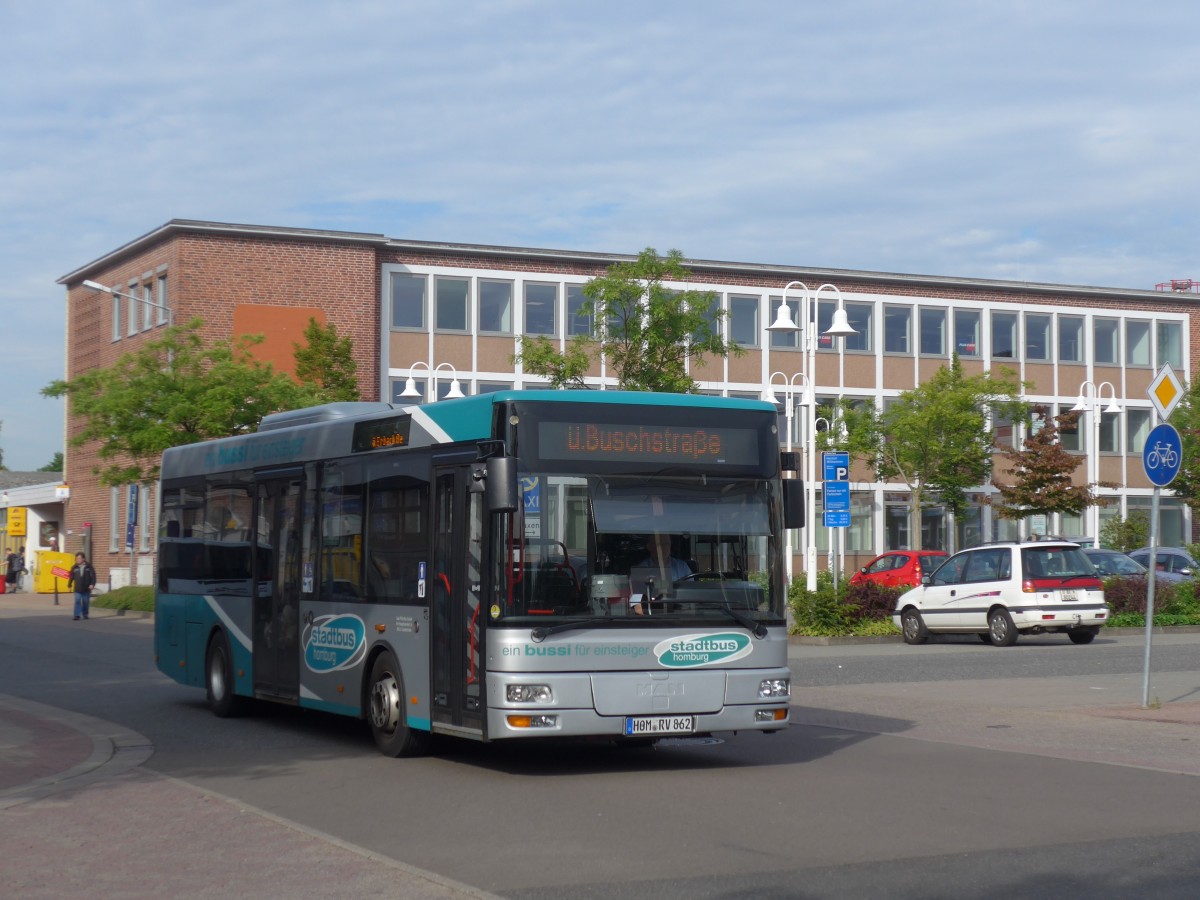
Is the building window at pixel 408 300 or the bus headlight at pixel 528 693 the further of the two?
the building window at pixel 408 300

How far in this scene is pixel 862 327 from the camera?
201 feet

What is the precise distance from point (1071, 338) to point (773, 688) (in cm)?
5604

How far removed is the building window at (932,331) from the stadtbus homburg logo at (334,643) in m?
50.2

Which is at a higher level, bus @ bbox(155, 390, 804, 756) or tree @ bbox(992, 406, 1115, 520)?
tree @ bbox(992, 406, 1115, 520)

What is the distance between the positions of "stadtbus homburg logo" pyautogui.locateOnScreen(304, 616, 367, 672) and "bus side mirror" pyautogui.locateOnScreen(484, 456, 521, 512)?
2.78 m

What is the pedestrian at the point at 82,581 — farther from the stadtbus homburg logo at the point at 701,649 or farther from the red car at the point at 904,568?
the stadtbus homburg logo at the point at 701,649

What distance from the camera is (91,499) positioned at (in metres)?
60.9

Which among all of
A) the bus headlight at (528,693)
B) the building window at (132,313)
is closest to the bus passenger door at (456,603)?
the bus headlight at (528,693)

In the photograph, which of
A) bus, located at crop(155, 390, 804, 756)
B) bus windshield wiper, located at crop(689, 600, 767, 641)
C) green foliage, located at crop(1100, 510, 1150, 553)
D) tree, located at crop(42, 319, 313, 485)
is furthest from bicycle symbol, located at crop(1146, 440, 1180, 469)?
green foliage, located at crop(1100, 510, 1150, 553)

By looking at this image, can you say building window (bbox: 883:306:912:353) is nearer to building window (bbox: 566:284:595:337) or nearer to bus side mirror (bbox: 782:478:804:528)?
building window (bbox: 566:284:595:337)

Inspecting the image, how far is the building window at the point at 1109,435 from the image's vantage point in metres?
64.9

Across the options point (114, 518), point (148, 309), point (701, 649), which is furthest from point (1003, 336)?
point (701, 649)

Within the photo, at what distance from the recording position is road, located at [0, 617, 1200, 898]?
8133 millimetres

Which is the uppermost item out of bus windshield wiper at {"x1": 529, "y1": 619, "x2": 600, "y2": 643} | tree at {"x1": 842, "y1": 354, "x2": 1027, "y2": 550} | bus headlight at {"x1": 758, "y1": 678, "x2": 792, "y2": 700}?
tree at {"x1": 842, "y1": 354, "x2": 1027, "y2": 550}
